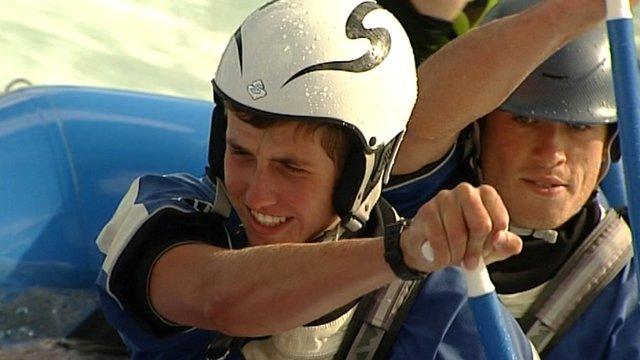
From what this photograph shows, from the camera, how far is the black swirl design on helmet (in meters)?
1.51

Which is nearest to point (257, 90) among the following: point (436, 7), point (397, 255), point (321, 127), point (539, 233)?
point (321, 127)

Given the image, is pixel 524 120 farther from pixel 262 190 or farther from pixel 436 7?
pixel 262 190

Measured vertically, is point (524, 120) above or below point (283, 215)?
below

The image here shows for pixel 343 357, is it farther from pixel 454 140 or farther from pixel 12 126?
pixel 12 126

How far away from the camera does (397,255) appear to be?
125 cm

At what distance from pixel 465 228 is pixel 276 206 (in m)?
0.36

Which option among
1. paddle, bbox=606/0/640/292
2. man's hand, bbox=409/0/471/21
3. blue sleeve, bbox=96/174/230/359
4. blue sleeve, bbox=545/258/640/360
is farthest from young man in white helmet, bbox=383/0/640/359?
blue sleeve, bbox=96/174/230/359

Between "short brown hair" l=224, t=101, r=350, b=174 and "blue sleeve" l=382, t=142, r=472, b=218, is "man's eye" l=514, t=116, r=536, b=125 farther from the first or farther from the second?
"short brown hair" l=224, t=101, r=350, b=174

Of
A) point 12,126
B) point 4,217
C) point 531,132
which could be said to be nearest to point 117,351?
point 4,217

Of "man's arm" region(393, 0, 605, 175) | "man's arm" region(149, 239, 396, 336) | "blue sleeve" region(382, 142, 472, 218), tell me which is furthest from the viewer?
"blue sleeve" region(382, 142, 472, 218)

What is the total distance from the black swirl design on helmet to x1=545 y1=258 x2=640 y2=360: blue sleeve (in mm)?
519

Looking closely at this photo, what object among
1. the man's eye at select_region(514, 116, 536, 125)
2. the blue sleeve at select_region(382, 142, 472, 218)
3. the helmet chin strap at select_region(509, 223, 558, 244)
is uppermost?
the man's eye at select_region(514, 116, 536, 125)

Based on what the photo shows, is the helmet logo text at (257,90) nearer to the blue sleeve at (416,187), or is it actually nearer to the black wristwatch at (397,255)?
the black wristwatch at (397,255)

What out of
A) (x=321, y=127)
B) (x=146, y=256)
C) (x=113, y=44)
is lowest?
(x=113, y=44)
